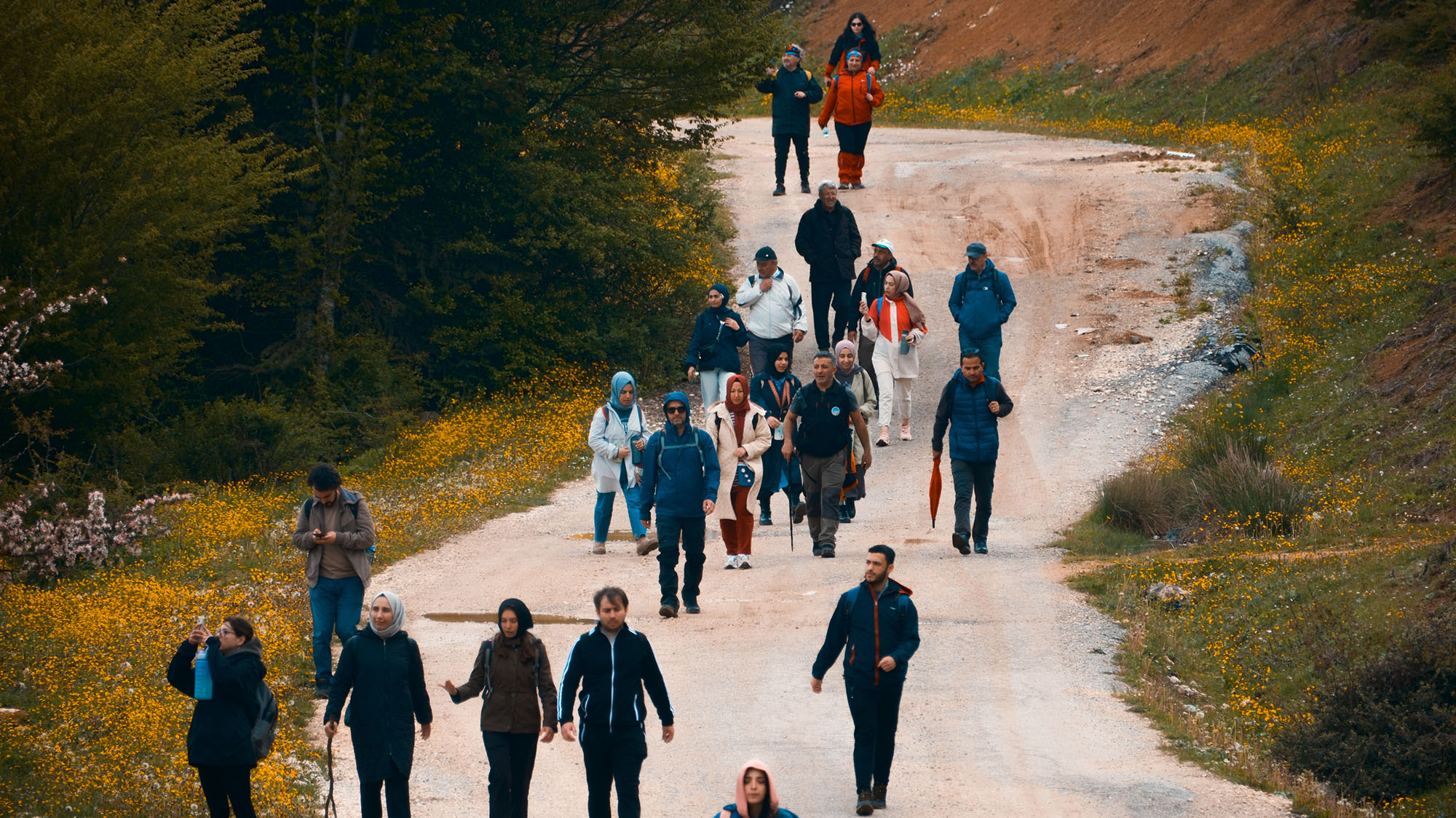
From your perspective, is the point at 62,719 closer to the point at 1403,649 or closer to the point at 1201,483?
the point at 1403,649

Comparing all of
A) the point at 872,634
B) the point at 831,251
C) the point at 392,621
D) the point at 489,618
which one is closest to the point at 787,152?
the point at 831,251

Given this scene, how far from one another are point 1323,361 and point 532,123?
13.0 meters

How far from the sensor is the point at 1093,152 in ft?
94.7

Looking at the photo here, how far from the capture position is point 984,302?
1595 centimetres

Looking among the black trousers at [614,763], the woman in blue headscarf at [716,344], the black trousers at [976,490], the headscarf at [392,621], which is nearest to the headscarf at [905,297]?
the woman in blue headscarf at [716,344]

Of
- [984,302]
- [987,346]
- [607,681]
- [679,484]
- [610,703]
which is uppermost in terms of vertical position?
[984,302]

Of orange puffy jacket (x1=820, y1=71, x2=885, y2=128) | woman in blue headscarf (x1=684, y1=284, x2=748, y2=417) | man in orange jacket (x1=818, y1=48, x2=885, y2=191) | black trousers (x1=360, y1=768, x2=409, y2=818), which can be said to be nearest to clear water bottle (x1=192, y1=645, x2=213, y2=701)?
black trousers (x1=360, y1=768, x2=409, y2=818)

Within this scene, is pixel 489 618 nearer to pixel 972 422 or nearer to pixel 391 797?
pixel 391 797

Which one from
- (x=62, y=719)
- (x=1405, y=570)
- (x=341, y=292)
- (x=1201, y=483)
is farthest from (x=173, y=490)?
(x=1405, y=570)

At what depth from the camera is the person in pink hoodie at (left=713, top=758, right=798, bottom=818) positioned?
623 cm

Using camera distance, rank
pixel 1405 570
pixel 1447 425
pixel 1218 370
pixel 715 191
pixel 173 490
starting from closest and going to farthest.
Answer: pixel 1405 570, pixel 1447 425, pixel 173 490, pixel 1218 370, pixel 715 191

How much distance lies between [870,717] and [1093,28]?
34.9 meters

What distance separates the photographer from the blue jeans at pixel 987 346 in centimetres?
1619

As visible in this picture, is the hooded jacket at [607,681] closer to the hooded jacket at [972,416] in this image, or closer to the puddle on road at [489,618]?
Result: the puddle on road at [489,618]
